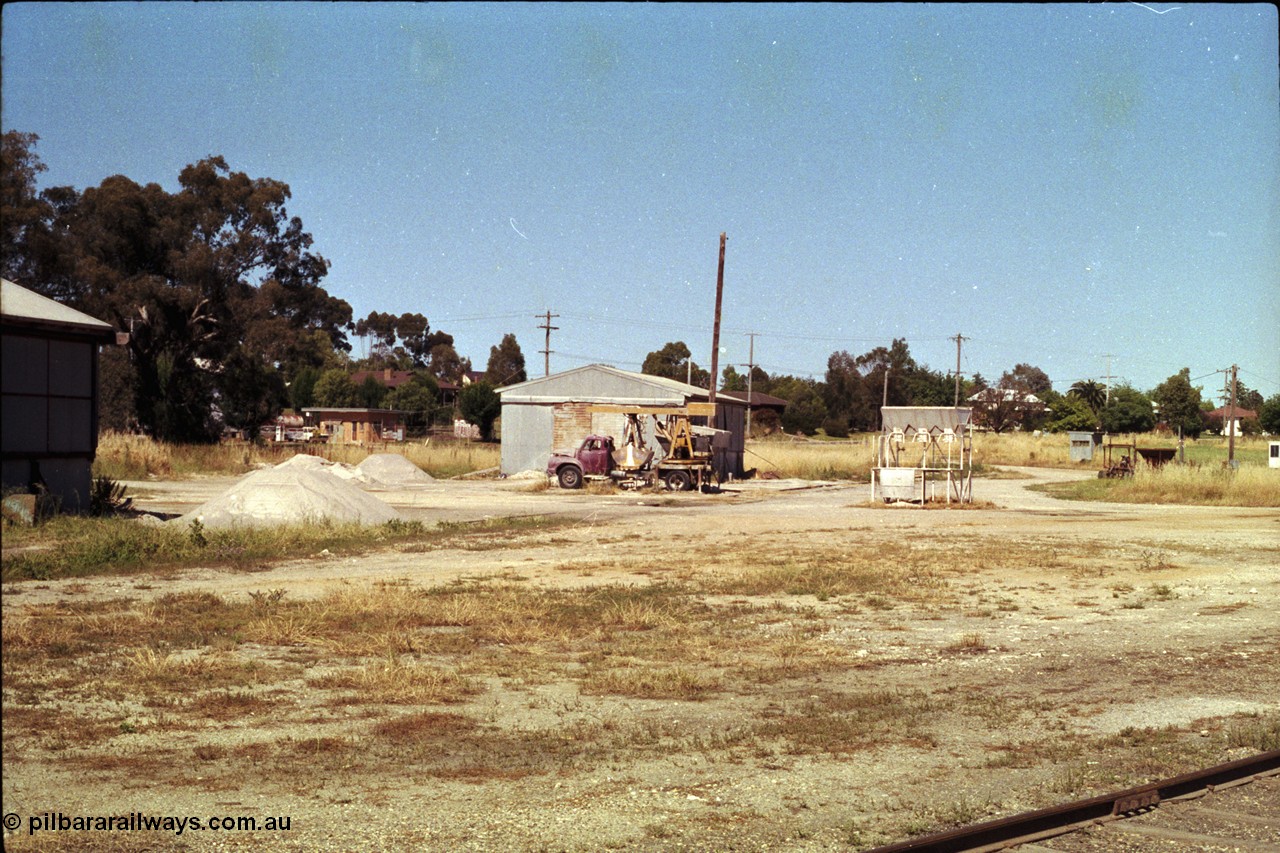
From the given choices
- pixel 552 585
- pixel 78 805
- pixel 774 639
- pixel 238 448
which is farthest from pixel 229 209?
pixel 78 805

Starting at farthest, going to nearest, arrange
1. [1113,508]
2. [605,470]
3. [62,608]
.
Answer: [605,470] < [1113,508] < [62,608]

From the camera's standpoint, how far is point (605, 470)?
43.1 m

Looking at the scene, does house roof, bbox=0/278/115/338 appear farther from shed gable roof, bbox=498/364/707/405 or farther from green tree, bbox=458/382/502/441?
green tree, bbox=458/382/502/441

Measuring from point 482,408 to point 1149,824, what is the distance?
77.7 meters

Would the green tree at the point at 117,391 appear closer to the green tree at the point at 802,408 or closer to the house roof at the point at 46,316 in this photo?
the house roof at the point at 46,316

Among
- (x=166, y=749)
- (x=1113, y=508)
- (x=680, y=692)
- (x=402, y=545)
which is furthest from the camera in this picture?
(x=1113, y=508)

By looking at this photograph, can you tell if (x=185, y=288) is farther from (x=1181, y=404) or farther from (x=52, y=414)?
(x=1181, y=404)

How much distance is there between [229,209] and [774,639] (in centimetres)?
5709

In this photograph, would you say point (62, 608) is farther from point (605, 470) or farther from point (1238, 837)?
point (605, 470)

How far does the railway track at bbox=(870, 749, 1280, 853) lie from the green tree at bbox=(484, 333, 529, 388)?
363ft

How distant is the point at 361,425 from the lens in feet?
269

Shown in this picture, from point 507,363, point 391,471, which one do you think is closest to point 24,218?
point 391,471

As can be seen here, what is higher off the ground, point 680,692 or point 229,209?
point 229,209

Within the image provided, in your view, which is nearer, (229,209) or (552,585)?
(552,585)
